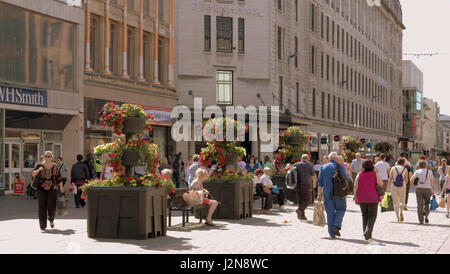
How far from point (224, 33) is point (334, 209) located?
96.6 ft

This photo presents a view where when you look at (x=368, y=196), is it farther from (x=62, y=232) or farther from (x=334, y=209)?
(x=62, y=232)

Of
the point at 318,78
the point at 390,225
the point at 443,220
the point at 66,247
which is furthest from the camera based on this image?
the point at 318,78

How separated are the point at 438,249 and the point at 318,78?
43.7 m

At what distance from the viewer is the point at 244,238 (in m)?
12.9

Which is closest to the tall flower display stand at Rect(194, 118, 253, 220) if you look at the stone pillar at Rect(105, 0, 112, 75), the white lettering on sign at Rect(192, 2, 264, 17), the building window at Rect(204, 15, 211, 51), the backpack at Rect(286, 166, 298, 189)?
the backpack at Rect(286, 166, 298, 189)

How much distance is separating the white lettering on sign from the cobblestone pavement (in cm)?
2505

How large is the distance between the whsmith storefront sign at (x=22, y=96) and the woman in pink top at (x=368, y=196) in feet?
52.0

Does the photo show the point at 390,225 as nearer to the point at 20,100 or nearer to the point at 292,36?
the point at 20,100

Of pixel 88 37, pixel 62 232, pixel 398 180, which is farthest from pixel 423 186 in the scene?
pixel 88 37

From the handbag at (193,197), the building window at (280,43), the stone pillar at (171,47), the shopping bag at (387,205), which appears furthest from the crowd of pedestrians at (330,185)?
the building window at (280,43)

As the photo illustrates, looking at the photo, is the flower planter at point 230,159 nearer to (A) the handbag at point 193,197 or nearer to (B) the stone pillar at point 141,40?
(A) the handbag at point 193,197

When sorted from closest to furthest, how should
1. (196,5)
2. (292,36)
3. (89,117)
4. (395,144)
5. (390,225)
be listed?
1. (390,225)
2. (89,117)
3. (196,5)
4. (292,36)
5. (395,144)

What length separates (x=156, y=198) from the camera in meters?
12.9

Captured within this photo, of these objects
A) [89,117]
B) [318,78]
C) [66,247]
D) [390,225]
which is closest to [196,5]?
[89,117]
